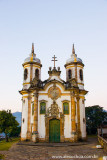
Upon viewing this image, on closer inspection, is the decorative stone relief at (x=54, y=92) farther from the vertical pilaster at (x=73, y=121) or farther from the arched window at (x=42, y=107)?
the vertical pilaster at (x=73, y=121)

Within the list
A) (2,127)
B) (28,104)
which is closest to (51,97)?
(28,104)

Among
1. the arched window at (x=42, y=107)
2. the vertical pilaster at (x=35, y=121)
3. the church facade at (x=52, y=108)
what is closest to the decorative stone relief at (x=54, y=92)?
the church facade at (x=52, y=108)

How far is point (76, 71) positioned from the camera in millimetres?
28078

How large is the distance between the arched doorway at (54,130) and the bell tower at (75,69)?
7.25m

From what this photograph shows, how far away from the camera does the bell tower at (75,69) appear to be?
28016 mm

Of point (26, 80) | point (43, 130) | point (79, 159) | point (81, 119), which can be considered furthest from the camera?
point (26, 80)

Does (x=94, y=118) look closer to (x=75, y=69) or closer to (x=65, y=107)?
(x=75, y=69)

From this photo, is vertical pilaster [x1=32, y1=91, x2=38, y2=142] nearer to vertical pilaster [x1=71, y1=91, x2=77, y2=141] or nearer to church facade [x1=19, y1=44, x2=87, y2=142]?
church facade [x1=19, y1=44, x2=87, y2=142]

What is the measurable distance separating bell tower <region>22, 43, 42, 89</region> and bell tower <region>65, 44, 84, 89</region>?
479cm

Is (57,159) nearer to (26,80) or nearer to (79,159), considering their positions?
(79,159)

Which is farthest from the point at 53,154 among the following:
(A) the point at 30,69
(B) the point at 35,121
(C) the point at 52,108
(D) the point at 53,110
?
(A) the point at 30,69

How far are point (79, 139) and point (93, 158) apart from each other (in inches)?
494

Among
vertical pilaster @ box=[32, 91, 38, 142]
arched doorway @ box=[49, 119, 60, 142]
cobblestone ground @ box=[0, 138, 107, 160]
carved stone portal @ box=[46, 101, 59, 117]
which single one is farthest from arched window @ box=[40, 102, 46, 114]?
cobblestone ground @ box=[0, 138, 107, 160]

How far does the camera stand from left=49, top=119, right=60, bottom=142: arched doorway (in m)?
23.5
